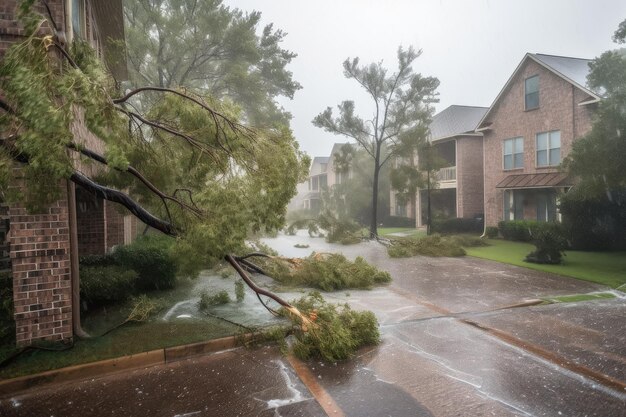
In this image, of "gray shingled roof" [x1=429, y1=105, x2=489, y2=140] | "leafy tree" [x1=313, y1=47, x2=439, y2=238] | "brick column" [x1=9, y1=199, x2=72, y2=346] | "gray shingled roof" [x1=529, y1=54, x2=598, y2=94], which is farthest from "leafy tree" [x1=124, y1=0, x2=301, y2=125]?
"brick column" [x1=9, y1=199, x2=72, y2=346]

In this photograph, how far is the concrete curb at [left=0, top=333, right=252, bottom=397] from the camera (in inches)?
188

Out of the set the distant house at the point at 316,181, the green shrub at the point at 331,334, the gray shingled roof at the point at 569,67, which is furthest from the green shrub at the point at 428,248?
the distant house at the point at 316,181

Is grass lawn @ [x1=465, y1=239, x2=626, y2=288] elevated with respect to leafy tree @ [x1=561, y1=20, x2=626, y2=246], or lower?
lower

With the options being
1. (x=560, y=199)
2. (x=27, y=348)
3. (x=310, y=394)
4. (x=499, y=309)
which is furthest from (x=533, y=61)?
(x=27, y=348)

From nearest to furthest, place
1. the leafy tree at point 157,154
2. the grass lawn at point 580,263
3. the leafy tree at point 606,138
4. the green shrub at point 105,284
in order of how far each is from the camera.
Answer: the leafy tree at point 157,154 < the green shrub at point 105,284 < the leafy tree at point 606,138 < the grass lawn at point 580,263

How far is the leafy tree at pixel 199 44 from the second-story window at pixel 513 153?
1377 cm

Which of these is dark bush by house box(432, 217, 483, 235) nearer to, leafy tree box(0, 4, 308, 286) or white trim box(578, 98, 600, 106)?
white trim box(578, 98, 600, 106)

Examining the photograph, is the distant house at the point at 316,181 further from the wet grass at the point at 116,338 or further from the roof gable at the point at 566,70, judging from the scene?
the wet grass at the point at 116,338

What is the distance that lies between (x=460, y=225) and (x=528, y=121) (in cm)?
659

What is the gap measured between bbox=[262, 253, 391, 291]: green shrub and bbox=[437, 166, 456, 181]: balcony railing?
17.5 meters

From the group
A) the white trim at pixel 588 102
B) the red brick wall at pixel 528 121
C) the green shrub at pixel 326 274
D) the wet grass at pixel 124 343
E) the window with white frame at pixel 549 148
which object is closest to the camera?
the wet grass at pixel 124 343

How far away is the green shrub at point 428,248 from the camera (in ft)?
50.5

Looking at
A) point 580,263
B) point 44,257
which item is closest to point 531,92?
point 580,263

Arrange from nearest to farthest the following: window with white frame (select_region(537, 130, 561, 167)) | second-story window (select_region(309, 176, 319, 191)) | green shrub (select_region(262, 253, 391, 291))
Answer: green shrub (select_region(262, 253, 391, 291)) < window with white frame (select_region(537, 130, 561, 167)) < second-story window (select_region(309, 176, 319, 191))
